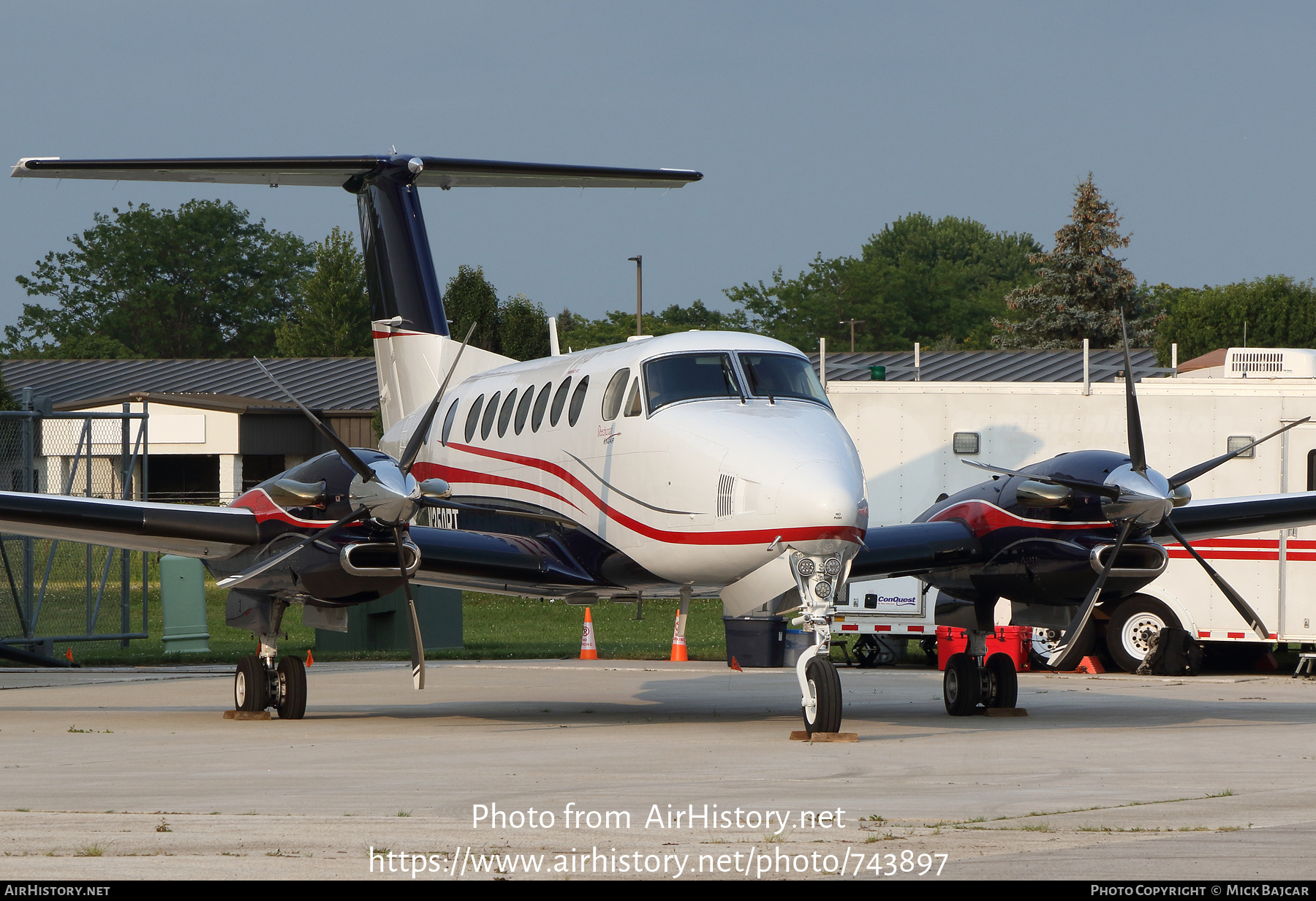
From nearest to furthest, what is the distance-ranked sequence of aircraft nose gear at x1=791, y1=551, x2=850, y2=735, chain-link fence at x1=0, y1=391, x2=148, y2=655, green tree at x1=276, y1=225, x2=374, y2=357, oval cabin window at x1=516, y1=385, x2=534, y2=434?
aircraft nose gear at x1=791, y1=551, x2=850, y2=735 → oval cabin window at x1=516, y1=385, x2=534, y2=434 → chain-link fence at x1=0, y1=391, x2=148, y2=655 → green tree at x1=276, y1=225, x2=374, y2=357

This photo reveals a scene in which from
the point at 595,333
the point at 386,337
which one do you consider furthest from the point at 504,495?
the point at 595,333

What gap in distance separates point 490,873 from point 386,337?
12843 mm

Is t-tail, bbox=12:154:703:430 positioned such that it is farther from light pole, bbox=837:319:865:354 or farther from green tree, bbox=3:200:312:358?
green tree, bbox=3:200:312:358

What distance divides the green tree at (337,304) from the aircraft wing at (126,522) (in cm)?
6018

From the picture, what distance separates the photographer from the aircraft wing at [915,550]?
13055 mm

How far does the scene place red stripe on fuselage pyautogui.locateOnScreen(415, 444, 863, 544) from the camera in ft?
35.6

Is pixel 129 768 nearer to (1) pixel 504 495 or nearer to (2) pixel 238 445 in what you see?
(1) pixel 504 495

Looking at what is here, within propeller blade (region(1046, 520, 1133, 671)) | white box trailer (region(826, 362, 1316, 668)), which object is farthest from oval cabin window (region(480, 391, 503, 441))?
white box trailer (region(826, 362, 1316, 668))

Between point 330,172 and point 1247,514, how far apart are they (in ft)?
34.8

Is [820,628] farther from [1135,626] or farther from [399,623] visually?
[399,623]

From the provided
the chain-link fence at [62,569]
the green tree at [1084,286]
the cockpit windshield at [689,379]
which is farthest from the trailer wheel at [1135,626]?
the green tree at [1084,286]

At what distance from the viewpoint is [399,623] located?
23.8 meters

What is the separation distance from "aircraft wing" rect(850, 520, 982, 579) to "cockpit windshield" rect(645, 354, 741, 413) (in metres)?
2.12

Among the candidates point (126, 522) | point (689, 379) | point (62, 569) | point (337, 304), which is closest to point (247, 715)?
point (126, 522)
